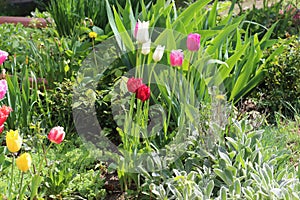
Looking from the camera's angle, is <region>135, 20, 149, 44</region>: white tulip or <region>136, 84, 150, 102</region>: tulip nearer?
<region>136, 84, 150, 102</region>: tulip

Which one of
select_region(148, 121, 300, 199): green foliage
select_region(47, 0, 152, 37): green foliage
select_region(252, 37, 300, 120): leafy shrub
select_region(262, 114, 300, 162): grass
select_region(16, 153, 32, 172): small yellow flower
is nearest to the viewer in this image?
select_region(16, 153, 32, 172): small yellow flower

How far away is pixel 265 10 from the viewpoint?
4766mm

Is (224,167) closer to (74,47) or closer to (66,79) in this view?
(66,79)

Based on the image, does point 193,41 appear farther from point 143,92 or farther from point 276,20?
point 276,20

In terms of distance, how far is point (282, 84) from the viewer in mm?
3715

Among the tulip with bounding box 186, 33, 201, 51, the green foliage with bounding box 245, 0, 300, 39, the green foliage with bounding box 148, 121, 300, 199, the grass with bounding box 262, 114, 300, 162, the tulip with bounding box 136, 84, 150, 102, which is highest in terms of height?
the tulip with bounding box 186, 33, 201, 51

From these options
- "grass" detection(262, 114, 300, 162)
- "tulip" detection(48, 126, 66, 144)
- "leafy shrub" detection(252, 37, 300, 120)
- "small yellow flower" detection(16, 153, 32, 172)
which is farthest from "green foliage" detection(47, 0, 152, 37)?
"small yellow flower" detection(16, 153, 32, 172)

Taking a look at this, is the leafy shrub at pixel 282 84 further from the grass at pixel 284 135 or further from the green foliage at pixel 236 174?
the green foliage at pixel 236 174

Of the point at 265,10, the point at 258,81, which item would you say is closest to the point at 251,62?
the point at 258,81

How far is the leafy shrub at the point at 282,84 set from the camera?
3.65 meters

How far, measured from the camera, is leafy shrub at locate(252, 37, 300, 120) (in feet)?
12.0

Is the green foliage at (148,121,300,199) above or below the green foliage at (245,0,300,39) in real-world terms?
below

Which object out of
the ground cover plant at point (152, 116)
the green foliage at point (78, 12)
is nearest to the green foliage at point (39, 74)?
the ground cover plant at point (152, 116)

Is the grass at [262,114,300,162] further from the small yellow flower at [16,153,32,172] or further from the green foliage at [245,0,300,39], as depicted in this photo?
the small yellow flower at [16,153,32,172]
